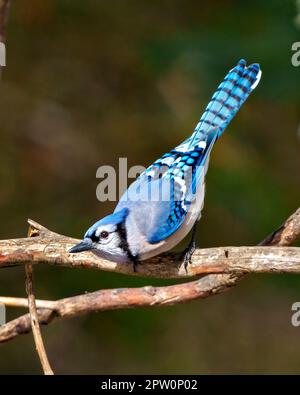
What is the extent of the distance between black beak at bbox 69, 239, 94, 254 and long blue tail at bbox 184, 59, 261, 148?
105cm

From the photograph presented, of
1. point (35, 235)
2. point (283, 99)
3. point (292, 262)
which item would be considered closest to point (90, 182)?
point (283, 99)

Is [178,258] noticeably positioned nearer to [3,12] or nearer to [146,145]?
[3,12]

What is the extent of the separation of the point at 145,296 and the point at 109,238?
0.32 m

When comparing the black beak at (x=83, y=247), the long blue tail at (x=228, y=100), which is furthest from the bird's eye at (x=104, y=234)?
the long blue tail at (x=228, y=100)

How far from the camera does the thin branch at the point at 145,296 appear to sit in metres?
3.55

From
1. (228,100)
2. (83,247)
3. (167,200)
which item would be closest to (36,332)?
(83,247)

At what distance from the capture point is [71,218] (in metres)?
5.88

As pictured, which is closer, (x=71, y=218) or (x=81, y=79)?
(x=71, y=218)

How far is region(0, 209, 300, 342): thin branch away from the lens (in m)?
3.55

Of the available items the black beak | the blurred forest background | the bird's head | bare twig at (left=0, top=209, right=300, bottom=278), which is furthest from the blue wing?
the blurred forest background

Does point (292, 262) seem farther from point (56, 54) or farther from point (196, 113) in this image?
point (56, 54)

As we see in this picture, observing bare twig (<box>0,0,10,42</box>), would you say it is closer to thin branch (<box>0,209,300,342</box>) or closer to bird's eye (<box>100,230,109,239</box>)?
bird's eye (<box>100,230,109,239</box>)

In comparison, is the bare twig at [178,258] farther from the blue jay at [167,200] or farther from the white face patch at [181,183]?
the white face patch at [181,183]

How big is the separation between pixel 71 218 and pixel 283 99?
1652 mm
